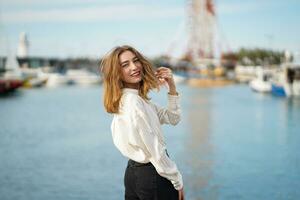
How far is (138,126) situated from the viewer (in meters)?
2.20

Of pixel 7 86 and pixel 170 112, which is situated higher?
pixel 170 112

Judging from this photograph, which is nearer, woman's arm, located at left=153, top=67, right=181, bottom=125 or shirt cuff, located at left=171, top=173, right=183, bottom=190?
shirt cuff, located at left=171, top=173, right=183, bottom=190

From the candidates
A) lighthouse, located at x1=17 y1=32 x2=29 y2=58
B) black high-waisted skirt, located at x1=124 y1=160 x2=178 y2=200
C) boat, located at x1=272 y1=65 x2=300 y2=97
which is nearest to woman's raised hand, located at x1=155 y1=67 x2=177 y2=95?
black high-waisted skirt, located at x1=124 y1=160 x2=178 y2=200

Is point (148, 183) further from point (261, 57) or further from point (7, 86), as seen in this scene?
point (261, 57)

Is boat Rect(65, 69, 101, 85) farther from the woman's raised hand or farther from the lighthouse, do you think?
the woman's raised hand

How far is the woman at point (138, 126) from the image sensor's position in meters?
2.21

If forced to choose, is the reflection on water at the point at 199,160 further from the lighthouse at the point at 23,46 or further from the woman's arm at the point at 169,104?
the lighthouse at the point at 23,46

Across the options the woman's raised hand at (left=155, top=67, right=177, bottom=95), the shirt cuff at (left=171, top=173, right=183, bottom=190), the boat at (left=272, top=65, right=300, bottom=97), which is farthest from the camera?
the boat at (left=272, top=65, right=300, bottom=97)

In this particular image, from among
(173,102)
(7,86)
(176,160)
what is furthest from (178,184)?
(7,86)

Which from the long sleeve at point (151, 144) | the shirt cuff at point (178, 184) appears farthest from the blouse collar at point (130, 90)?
the shirt cuff at point (178, 184)

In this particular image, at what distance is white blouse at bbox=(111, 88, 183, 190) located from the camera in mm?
2199

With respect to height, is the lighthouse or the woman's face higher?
the woman's face

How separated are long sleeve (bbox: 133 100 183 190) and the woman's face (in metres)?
0.16

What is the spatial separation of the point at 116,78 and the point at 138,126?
0.71 feet
